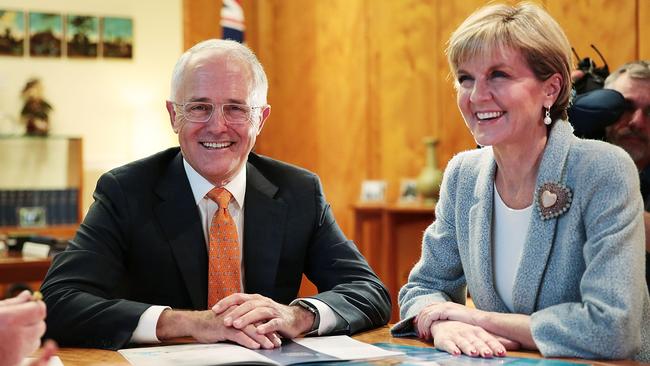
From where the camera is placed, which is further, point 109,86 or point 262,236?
point 109,86

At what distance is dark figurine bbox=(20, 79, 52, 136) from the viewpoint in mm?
7965

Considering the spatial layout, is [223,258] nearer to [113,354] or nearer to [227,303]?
[227,303]

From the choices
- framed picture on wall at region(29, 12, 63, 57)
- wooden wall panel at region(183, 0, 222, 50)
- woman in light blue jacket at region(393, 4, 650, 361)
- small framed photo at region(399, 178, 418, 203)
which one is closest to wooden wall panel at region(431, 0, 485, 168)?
small framed photo at region(399, 178, 418, 203)

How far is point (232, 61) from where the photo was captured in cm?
228

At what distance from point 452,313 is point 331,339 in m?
0.28

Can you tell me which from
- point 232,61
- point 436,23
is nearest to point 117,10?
point 436,23

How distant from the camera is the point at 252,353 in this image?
1.70 m

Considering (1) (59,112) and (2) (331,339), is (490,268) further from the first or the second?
(1) (59,112)

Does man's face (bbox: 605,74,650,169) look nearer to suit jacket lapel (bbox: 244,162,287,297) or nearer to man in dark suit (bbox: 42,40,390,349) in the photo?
man in dark suit (bbox: 42,40,390,349)

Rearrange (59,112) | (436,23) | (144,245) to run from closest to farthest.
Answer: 1. (144,245)
2. (436,23)
3. (59,112)

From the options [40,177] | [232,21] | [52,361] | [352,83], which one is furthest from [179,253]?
[40,177]

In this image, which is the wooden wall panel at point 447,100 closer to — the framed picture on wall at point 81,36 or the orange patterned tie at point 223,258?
the orange patterned tie at point 223,258

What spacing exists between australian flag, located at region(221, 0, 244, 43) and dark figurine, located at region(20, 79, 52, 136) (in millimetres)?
3398

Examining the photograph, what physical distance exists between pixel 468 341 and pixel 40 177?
658cm
